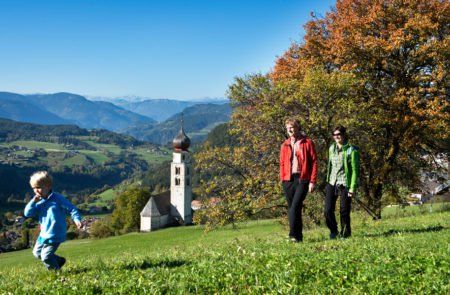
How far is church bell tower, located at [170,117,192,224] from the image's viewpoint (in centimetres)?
8588

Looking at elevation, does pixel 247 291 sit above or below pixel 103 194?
above

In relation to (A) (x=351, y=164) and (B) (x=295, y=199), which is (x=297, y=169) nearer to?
(B) (x=295, y=199)

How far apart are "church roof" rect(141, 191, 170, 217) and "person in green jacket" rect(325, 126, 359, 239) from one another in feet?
233

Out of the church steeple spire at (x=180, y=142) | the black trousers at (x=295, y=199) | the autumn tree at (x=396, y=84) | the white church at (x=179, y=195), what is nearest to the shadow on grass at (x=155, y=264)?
the black trousers at (x=295, y=199)

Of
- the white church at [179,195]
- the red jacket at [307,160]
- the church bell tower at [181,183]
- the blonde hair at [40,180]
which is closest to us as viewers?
the blonde hair at [40,180]

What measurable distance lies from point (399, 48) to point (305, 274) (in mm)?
16214

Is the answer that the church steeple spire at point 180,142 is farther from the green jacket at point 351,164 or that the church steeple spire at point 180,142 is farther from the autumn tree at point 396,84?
the green jacket at point 351,164

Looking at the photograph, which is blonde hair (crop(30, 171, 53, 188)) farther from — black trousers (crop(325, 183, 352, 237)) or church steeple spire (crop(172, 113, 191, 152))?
church steeple spire (crop(172, 113, 191, 152))

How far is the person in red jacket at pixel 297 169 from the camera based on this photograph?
26.8 ft

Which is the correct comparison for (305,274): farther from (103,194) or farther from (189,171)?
(103,194)

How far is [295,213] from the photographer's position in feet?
27.1

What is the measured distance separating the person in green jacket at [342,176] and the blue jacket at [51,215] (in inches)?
217

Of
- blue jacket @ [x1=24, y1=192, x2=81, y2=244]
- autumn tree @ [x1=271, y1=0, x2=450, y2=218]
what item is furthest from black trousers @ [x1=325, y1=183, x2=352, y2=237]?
autumn tree @ [x1=271, y1=0, x2=450, y2=218]

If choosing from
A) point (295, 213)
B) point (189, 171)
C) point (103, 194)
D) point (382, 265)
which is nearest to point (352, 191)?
point (295, 213)
